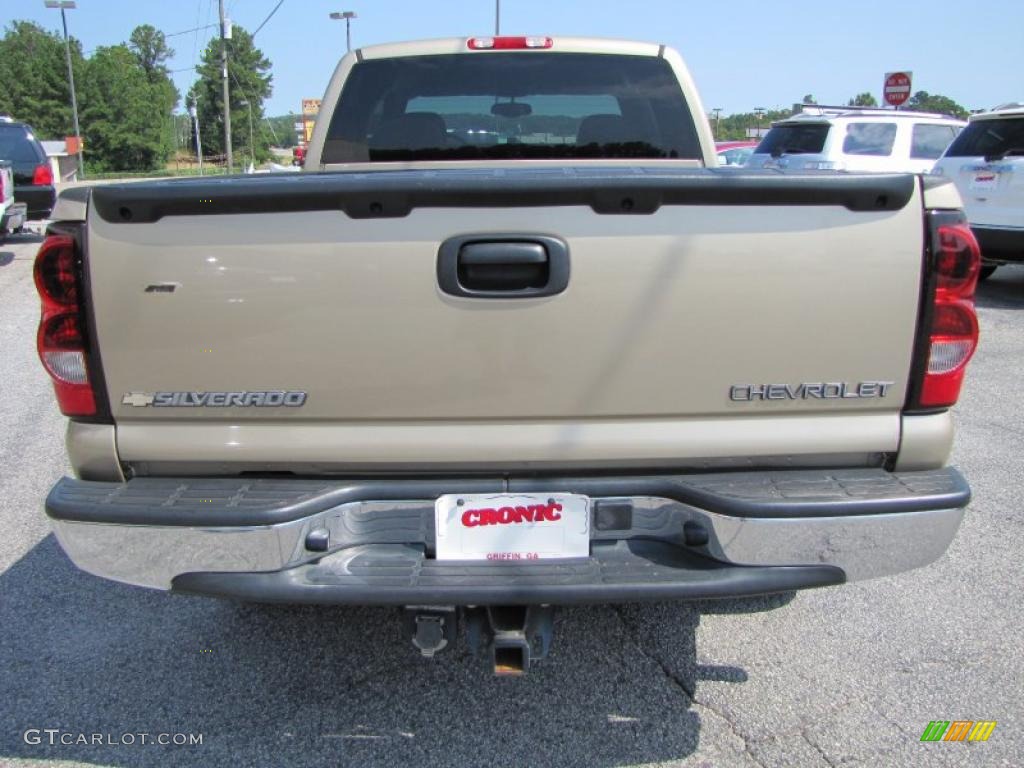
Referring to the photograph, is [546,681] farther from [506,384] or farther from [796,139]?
[796,139]

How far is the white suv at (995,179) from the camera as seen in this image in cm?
885

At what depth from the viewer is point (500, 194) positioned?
2066 millimetres

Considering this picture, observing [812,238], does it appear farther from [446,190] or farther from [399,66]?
[399,66]

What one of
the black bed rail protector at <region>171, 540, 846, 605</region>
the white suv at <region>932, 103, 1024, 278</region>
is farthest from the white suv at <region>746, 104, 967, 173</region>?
the black bed rail protector at <region>171, 540, 846, 605</region>

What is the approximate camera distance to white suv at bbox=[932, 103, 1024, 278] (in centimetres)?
885

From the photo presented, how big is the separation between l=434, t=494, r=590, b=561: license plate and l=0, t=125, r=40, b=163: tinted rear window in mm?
13923

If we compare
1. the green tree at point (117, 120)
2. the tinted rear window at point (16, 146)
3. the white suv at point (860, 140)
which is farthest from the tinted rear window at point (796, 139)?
the green tree at point (117, 120)

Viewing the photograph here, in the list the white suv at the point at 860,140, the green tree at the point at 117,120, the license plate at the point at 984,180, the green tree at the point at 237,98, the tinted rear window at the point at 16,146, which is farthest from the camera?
the green tree at the point at 237,98

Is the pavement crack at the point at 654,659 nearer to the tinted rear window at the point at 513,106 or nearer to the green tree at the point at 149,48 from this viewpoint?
the tinted rear window at the point at 513,106

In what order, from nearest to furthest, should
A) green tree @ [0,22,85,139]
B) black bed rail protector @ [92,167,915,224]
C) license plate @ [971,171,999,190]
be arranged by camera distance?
black bed rail protector @ [92,167,915,224] → license plate @ [971,171,999,190] → green tree @ [0,22,85,139]

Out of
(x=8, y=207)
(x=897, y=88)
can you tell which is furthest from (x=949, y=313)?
(x=897, y=88)

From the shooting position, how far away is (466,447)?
7.11 ft

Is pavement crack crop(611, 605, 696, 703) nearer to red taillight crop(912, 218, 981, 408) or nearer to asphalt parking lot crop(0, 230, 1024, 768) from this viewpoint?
asphalt parking lot crop(0, 230, 1024, 768)

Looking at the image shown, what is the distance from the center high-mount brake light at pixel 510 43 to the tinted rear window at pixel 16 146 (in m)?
12.1
